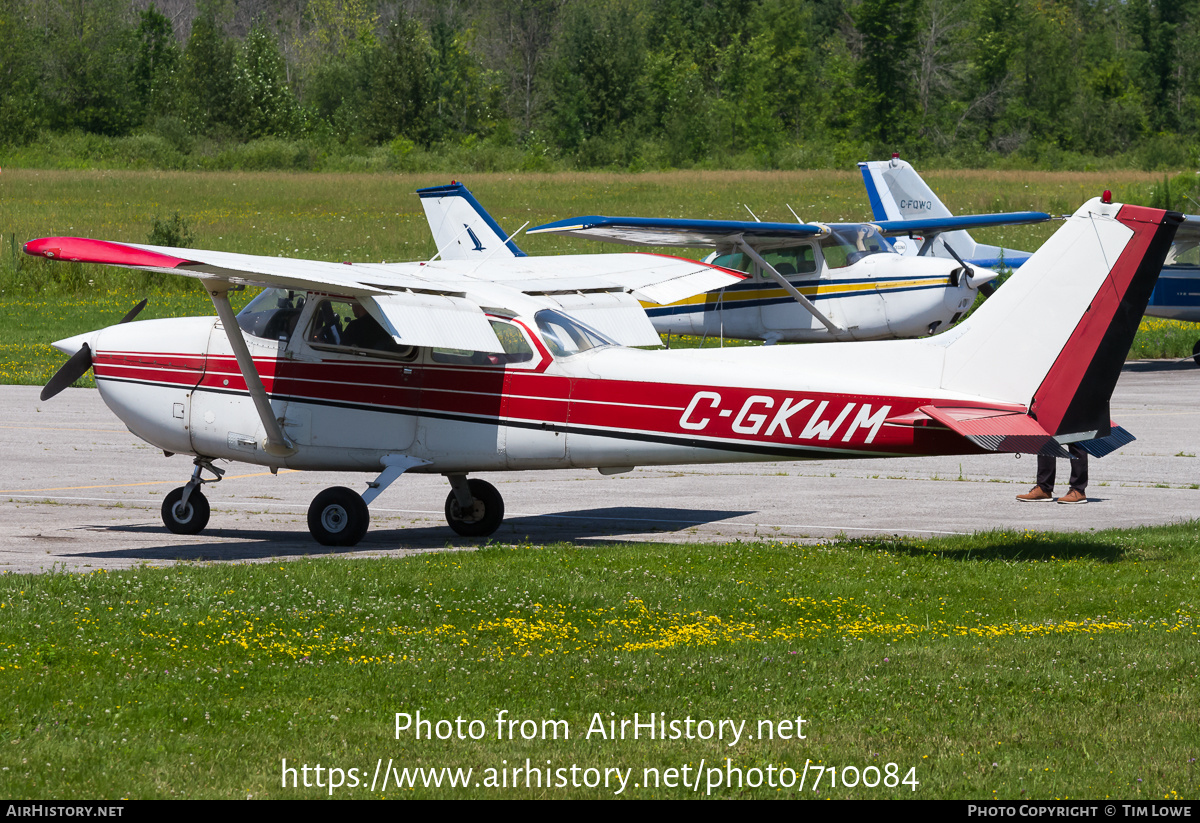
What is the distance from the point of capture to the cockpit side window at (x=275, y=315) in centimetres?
1203

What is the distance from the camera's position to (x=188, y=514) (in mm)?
12398

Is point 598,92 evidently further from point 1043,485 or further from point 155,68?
point 1043,485

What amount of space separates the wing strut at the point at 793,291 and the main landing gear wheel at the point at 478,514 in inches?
500

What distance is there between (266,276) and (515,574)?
331 cm

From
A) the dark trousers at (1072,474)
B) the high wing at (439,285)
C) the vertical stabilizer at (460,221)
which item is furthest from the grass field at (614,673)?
the vertical stabilizer at (460,221)

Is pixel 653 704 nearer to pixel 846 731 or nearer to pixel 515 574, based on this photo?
pixel 846 731

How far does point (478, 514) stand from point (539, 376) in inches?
70.5

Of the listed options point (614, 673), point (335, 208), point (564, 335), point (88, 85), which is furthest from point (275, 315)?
point (88, 85)

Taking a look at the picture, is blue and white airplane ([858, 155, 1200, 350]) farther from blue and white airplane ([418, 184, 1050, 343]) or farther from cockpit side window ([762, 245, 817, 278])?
cockpit side window ([762, 245, 817, 278])

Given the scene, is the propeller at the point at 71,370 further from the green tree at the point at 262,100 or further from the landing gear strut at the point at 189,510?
the green tree at the point at 262,100

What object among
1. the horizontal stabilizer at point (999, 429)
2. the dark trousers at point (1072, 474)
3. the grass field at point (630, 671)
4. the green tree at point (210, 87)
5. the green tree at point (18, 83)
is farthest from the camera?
the green tree at point (210, 87)

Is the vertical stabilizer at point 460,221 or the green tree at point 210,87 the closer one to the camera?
the vertical stabilizer at point 460,221

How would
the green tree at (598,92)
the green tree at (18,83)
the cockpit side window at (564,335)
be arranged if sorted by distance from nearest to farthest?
the cockpit side window at (564,335), the green tree at (18,83), the green tree at (598,92)
